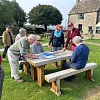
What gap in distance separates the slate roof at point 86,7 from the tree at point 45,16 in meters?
6.47

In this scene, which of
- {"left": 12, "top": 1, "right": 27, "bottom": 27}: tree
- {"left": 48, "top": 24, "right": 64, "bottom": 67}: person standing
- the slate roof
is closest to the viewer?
{"left": 48, "top": 24, "right": 64, "bottom": 67}: person standing

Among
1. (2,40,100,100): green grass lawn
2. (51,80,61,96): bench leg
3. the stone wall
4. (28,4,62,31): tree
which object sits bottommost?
(2,40,100,100): green grass lawn

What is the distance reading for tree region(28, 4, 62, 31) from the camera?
36.3m

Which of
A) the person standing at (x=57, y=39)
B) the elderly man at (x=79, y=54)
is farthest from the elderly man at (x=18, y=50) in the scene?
the person standing at (x=57, y=39)

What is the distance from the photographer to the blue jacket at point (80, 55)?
3.77m


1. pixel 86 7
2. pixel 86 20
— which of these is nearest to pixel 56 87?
pixel 86 20

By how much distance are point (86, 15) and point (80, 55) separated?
26846 mm

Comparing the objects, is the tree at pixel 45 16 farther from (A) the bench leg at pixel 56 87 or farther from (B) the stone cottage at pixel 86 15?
(A) the bench leg at pixel 56 87

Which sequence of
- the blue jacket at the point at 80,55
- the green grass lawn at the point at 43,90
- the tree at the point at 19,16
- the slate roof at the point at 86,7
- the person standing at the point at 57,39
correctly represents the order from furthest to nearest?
1. the tree at the point at 19,16
2. the slate roof at the point at 86,7
3. the person standing at the point at 57,39
4. the blue jacket at the point at 80,55
5. the green grass lawn at the point at 43,90

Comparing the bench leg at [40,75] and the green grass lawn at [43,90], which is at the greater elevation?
the bench leg at [40,75]

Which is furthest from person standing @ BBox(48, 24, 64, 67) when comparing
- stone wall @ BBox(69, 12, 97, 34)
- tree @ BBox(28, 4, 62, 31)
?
tree @ BBox(28, 4, 62, 31)

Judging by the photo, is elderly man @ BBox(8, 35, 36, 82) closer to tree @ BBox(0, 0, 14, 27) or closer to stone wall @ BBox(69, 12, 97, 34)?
tree @ BBox(0, 0, 14, 27)

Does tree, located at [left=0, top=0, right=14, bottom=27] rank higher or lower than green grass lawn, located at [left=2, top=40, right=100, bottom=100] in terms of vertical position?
higher

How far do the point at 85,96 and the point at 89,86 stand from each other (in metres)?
0.64
